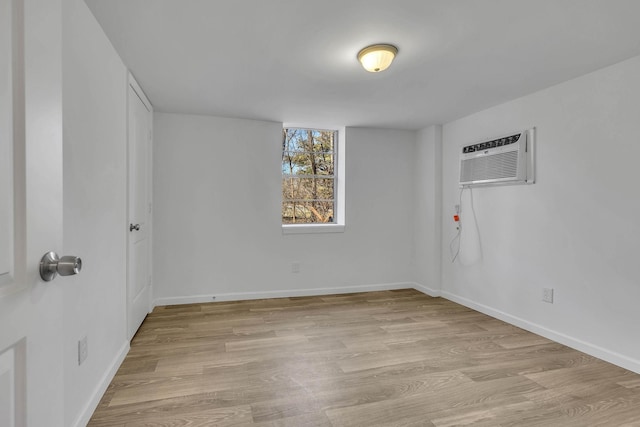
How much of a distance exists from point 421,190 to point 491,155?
1161 mm

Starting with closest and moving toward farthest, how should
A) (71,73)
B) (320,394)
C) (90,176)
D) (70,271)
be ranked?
1. (70,271)
2. (71,73)
3. (90,176)
4. (320,394)

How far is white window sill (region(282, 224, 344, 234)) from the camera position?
4180mm

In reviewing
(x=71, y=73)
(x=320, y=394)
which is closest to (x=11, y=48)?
(x=71, y=73)

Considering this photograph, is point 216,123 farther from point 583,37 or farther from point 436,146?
point 583,37

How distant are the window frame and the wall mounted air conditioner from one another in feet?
4.68

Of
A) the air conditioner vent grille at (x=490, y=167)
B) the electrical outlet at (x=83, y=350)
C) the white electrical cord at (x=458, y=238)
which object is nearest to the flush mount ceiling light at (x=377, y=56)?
the air conditioner vent grille at (x=490, y=167)

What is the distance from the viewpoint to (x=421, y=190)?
4461mm

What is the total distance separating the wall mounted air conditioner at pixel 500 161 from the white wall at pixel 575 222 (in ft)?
0.29

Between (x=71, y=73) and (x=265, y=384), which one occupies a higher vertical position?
(x=71, y=73)

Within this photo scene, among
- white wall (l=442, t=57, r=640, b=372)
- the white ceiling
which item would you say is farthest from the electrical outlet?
white wall (l=442, t=57, r=640, b=372)

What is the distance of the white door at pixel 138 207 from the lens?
2.71 metres

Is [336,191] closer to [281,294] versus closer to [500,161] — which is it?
[281,294]

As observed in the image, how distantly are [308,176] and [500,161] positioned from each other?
7.15 ft

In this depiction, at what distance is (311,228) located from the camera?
13.9 ft
